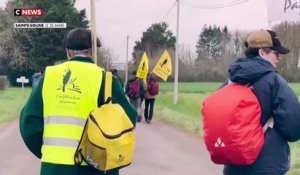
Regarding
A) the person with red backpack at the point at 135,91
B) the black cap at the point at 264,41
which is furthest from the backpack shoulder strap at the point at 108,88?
the person with red backpack at the point at 135,91

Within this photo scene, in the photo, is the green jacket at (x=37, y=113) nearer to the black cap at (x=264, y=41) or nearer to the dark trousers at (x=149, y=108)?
the black cap at (x=264, y=41)

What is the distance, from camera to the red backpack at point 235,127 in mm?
4512

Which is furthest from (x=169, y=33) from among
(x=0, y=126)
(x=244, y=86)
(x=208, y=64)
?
(x=244, y=86)

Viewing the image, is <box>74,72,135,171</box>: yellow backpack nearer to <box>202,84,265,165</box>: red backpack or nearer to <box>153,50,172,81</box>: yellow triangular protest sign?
<box>202,84,265,165</box>: red backpack

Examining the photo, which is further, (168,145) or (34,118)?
(168,145)

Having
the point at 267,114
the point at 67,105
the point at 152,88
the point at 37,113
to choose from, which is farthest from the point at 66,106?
the point at 152,88

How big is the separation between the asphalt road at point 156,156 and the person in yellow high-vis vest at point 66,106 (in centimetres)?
567

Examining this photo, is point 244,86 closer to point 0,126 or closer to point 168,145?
point 168,145

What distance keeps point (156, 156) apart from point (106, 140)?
823cm

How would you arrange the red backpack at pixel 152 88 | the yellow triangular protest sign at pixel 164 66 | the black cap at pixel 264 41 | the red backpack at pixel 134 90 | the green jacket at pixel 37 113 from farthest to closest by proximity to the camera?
Result: the yellow triangular protest sign at pixel 164 66 < the red backpack at pixel 152 88 < the red backpack at pixel 134 90 < the black cap at pixel 264 41 < the green jacket at pixel 37 113

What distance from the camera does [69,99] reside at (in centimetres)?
460

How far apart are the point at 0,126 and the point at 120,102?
55.9ft

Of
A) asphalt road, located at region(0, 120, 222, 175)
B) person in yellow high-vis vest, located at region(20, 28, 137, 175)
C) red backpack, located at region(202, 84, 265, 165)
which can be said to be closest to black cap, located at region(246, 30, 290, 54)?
red backpack, located at region(202, 84, 265, 165)

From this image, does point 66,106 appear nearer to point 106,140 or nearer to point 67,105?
point 67,105
